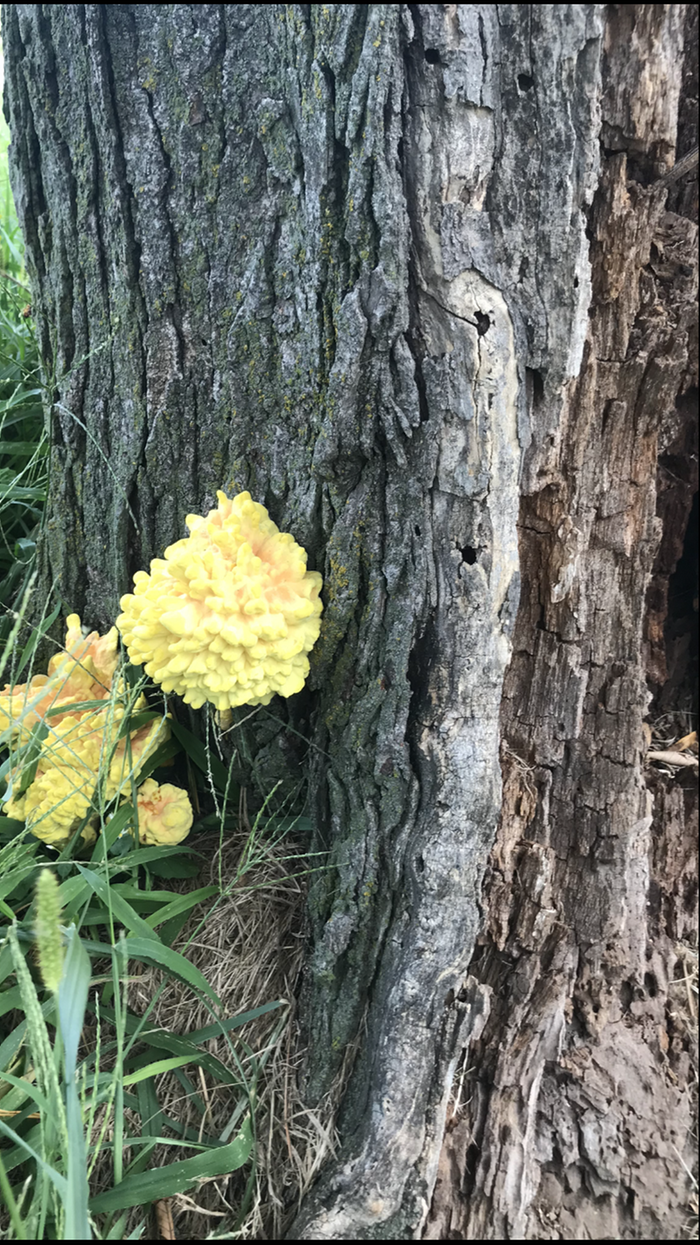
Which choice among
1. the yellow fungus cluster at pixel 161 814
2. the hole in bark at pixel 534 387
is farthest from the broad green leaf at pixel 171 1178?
the hole in bark at pixel 534 387

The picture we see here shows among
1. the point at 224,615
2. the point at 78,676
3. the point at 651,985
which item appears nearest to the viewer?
the point at 224,615

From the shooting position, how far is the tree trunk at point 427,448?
1253mm

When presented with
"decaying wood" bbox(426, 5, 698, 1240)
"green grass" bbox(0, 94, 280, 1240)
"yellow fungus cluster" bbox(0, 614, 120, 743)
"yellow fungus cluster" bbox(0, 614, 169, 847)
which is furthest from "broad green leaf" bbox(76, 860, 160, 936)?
"decaying wood" bbox(426, 5, 698, 1240)

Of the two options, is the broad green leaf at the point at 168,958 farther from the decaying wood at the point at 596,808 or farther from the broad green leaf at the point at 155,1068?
the decaying wood at the point at 596,808

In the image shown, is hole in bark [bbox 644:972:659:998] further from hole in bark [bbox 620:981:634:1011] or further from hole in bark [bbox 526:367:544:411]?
hole in bark [bbox 526:367:544:411]

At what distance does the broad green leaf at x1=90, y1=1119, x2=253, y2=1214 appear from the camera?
1238 mm

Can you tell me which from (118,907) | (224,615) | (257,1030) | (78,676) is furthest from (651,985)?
(78,676)

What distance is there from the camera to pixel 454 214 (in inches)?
48.7

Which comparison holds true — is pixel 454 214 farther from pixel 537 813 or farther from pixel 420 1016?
pixel 420 1016

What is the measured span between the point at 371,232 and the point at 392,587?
1.93 ft

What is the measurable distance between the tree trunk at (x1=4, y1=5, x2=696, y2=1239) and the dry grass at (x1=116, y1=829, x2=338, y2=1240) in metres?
0.07

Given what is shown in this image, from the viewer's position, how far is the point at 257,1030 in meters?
1.53

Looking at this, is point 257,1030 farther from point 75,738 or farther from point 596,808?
point 596,808

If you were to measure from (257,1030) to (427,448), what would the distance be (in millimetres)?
1182
